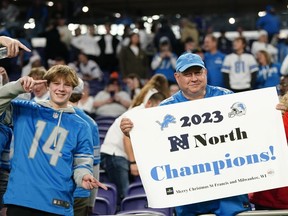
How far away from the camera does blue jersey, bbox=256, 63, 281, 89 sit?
1478cm

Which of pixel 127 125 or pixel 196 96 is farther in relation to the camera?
pixel 196 96

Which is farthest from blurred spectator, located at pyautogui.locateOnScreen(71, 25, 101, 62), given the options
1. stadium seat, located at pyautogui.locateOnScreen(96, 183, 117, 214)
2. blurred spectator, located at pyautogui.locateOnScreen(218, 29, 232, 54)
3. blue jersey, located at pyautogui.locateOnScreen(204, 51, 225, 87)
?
stadium seat, located at pyautogui.locateOnScreen(96, 183, 117, 214)

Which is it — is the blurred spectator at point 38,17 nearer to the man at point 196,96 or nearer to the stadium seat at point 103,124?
the stadium seat at point 103,124

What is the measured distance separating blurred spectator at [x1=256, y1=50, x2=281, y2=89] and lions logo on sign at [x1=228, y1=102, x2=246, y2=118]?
8.88 meters

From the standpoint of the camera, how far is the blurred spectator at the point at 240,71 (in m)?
14.6

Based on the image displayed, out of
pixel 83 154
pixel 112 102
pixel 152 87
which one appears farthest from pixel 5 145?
pixel 112 102

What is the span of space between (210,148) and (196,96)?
419 mm

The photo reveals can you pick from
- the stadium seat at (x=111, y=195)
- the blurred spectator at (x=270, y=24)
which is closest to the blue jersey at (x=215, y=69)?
the blurred spectator at (x=270, y=24)

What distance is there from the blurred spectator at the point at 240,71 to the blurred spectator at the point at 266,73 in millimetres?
228

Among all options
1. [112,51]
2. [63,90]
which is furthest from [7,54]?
[112,51]

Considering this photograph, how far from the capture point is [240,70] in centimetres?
1466

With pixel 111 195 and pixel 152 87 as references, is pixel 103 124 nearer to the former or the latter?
pixel 152 87

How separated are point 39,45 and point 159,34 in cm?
316

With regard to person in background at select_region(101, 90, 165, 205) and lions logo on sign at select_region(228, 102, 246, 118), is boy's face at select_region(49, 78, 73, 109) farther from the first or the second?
person in background at select_region(101, 90, 165, 205)
